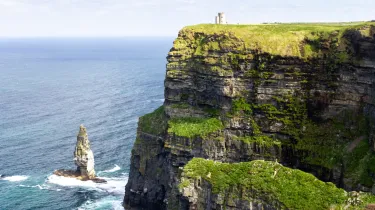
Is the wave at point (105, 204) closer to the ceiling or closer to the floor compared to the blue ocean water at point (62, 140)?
closer to the floor

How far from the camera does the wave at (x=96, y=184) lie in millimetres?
94750

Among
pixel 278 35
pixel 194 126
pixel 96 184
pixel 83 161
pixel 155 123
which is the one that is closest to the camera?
pixel 194 126

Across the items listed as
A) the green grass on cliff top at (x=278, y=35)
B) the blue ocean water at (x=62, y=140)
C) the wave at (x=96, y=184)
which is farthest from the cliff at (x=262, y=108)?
the blue ocean water at (x=62, y=140)

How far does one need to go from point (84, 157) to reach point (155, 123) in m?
23.2

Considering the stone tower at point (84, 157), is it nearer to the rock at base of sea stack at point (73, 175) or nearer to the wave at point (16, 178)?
the rock at base of sea stack at point (73, 175)

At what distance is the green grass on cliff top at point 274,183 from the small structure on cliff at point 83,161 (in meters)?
44.7

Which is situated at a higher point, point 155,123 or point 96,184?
point 155,123

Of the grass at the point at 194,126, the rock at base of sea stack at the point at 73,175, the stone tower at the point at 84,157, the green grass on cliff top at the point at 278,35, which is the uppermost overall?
the green grass on cliff top at the point at 278,35

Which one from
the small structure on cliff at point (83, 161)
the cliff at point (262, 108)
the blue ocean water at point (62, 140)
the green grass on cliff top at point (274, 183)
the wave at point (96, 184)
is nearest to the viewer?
the green grass on cliff top at point (274, 183)

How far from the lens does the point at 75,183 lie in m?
98.3

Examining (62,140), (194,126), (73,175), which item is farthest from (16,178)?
(194,126)

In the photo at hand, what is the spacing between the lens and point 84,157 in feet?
321

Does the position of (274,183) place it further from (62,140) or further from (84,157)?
(62,140)

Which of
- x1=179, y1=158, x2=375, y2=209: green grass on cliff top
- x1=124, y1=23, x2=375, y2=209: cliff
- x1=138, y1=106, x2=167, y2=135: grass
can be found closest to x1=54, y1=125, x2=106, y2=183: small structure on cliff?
x1=124, y1=23, x2=375, y2=209: cliff
